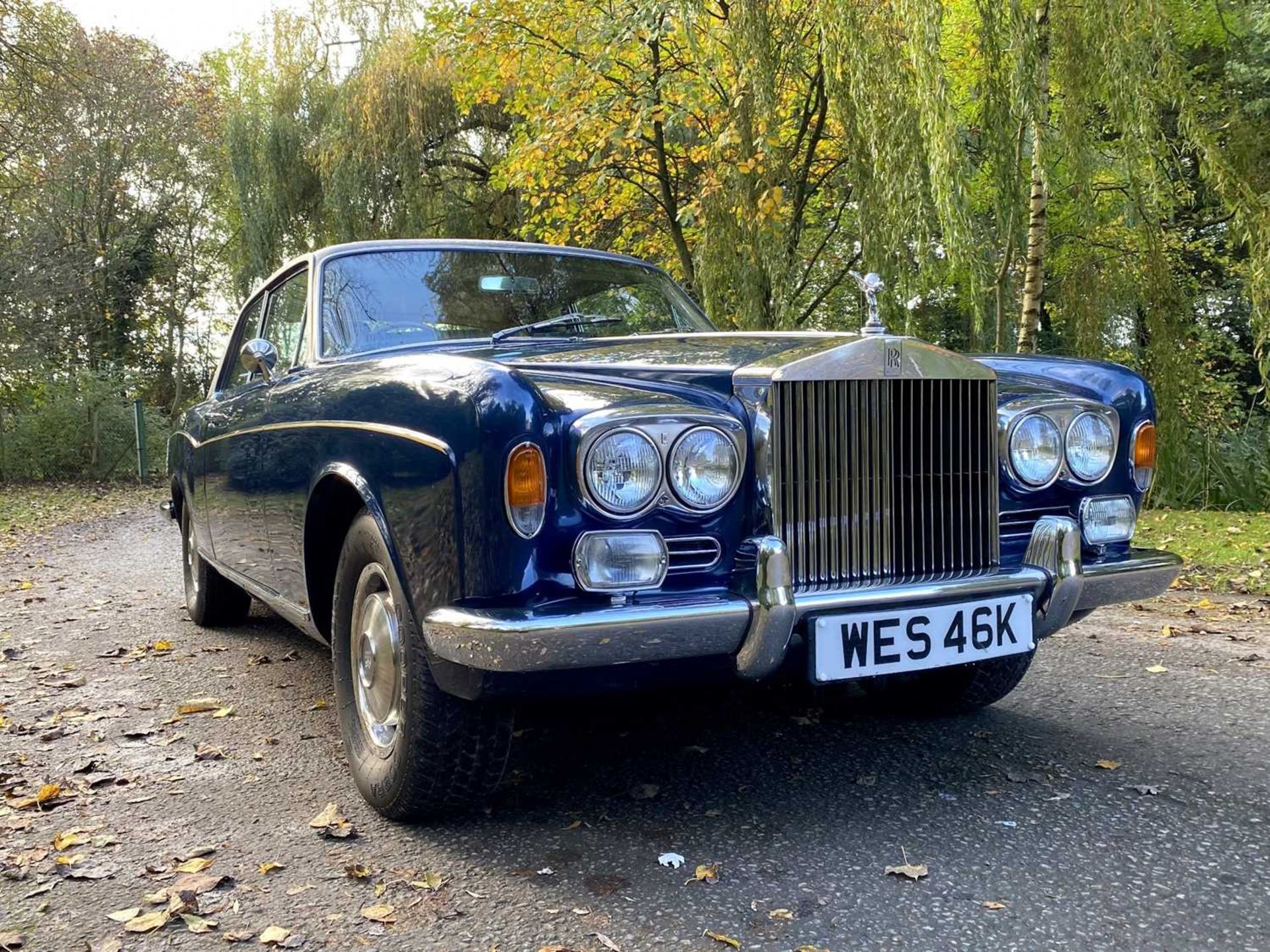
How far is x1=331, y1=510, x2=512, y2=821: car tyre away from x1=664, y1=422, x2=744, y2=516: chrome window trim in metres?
0.67

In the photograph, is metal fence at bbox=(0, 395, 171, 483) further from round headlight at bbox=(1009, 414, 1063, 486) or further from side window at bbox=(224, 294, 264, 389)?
round headlight at bbox=(1009, 414, 1063, 486)

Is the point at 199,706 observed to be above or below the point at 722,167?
below

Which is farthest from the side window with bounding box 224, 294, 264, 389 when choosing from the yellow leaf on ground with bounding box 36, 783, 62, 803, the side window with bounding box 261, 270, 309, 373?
the yellow leaf on ground with bounding box 36, 783, 62, 803

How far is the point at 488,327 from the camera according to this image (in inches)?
143

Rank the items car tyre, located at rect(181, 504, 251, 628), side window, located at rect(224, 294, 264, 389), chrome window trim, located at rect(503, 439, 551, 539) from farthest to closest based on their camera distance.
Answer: car tyre, located at rect(181, 504, 251, 628)
side window, located at rect(224, 294, 264, 389)
chrome window trim, located at rect(503, 439, 551, 539)

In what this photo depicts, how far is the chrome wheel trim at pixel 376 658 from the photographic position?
2.78m

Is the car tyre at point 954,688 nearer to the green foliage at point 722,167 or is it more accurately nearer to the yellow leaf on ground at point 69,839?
the yellow leaf on ground at point 69,839

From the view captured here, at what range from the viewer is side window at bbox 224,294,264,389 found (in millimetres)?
4824

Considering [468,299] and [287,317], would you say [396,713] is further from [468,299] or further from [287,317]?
[287,317]

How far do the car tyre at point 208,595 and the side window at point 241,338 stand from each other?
2.39 feet

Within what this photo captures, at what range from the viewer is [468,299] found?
3.70 meters

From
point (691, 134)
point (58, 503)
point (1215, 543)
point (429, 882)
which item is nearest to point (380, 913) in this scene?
point (429, 882)

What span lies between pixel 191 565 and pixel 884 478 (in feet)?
14.1

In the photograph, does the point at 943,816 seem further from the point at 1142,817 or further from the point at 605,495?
the point at 605,495
